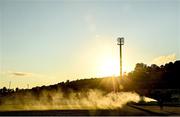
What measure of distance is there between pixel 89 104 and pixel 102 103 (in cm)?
203

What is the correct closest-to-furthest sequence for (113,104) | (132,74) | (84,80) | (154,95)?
(113,104) < (154,95) < (84,80) < (132,74)

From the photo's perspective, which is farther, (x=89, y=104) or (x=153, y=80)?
(x=153, y=80)

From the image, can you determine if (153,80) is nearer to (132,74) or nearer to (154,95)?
(132,74)

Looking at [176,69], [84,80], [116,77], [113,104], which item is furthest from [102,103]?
[176,69]

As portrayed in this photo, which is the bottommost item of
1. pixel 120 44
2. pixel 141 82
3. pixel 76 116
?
pixel 76 116

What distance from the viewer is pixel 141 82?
8869 cm

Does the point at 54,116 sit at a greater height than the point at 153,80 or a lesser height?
lesser

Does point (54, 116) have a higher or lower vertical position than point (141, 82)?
lower

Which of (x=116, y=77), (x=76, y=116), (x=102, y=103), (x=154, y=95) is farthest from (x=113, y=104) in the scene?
(x=116, y=77)

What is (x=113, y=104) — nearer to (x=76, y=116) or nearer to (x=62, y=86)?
(x=76, y=116)

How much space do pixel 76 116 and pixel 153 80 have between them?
6379cm

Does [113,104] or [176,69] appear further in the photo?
[176,69]

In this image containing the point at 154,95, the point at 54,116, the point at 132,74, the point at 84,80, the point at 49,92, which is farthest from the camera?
the point at 132,74

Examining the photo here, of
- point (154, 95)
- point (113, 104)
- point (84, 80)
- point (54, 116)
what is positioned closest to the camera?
point (54, 116)
